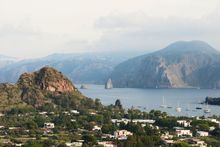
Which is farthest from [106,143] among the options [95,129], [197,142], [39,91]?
[39,91]

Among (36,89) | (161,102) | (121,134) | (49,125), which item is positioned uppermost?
(36,89)

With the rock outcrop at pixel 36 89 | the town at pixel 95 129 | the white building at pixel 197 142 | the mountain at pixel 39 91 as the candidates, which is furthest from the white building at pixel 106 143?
the rock outcrop at pixel 36 89

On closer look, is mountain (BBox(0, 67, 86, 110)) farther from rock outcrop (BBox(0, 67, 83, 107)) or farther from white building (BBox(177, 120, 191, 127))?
white building (BBox(177, 120, 191, 127))

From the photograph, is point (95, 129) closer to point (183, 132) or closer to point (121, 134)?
point (121, 134)

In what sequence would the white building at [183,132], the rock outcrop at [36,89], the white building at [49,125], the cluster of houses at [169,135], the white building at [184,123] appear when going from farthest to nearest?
the rock outcrop at [36,89]
the white building at [184,123]
the white building at [49,125]
the white building at [183,132]
the cluster of houses at [169,135]

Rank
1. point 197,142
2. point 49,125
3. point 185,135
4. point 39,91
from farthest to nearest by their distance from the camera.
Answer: point 39,91 → point 49,125 → point 185,135 → point 197,142

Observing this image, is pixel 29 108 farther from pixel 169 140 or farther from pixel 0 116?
pixel 169 140

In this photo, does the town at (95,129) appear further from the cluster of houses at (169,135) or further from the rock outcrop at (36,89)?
the rock outcrop at (36,89)

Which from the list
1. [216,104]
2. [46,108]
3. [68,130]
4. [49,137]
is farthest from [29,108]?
[216,104]

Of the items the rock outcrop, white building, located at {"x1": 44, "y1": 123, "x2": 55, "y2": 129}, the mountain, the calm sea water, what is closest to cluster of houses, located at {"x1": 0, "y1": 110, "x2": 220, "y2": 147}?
white building, located at {"x1": 44, "y1": 123, "x2": 55, "y2": 129}
